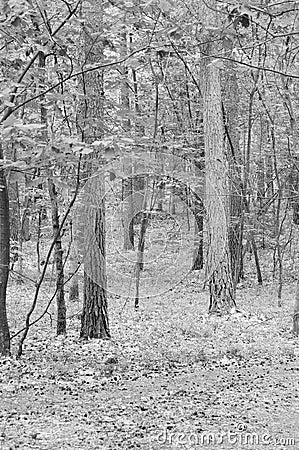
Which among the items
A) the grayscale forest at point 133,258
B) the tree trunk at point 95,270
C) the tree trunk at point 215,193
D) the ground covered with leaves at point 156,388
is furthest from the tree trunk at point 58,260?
the tree trunk at point 215,193

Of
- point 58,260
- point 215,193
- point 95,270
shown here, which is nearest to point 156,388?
point 95,270

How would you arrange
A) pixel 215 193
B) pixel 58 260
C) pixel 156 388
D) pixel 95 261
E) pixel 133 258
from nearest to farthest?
pixel 156 388 → pixel 95 261 → pixel 58 260 → pixel 215 193 → pixel 133 258

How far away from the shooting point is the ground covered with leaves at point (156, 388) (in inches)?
166

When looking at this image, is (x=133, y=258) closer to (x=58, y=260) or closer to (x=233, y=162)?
(x=233, y=162)

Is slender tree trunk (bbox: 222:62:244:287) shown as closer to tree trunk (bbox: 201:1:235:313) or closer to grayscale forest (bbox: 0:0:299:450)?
grayscale forest (bbox: 0:0:299:450)

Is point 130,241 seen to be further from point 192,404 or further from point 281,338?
point 192,404

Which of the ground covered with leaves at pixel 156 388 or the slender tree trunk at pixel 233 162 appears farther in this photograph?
the slender tree trunk at pixel 233 162

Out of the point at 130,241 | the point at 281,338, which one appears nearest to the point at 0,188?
the point at 281,338

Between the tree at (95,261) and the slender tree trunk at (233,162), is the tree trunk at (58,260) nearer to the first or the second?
the tree at (95,261)

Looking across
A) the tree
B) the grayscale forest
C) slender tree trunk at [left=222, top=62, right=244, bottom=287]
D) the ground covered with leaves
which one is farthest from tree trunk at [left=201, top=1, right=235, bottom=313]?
the tree

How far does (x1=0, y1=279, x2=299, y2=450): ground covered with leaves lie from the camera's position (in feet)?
13.9

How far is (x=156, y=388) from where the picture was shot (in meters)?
5.75

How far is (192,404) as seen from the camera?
5094mm

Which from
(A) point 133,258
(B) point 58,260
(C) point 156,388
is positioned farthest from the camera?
(A) point 133,258
